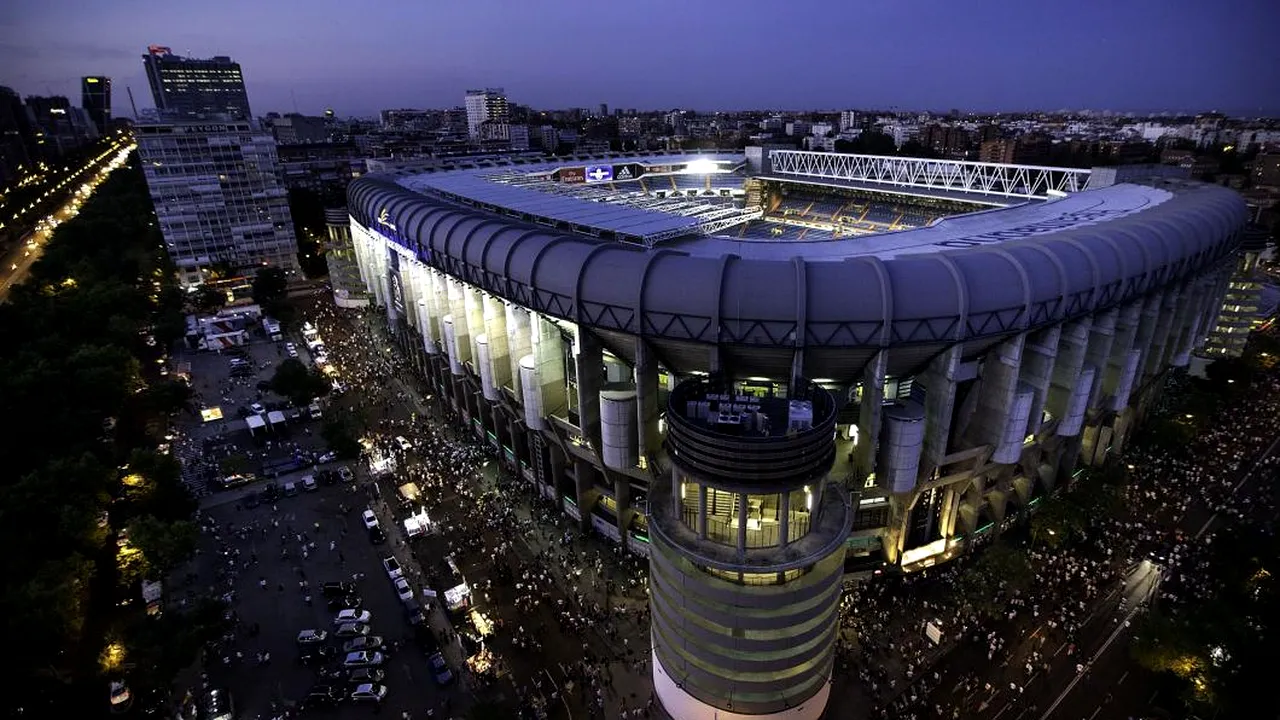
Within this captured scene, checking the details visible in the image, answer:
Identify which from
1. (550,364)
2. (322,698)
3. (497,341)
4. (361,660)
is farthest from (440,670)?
(497,341)

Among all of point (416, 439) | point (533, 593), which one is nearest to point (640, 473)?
point (533, 593)

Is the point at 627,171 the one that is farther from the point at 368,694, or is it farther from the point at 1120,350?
the point at 368,694

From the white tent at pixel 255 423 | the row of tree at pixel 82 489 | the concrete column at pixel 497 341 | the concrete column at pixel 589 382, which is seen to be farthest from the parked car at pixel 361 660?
the white tent at pixel 255 423

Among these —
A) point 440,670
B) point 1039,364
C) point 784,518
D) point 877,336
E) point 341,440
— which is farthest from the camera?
point 341,440

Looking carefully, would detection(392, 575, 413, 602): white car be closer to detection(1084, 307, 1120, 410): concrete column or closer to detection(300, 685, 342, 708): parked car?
detection(300, 685, 342, 708): parked car

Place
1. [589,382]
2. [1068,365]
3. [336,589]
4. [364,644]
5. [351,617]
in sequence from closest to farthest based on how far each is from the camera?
[364,644], [351,617], [589,382], [1068,365], [336,589]

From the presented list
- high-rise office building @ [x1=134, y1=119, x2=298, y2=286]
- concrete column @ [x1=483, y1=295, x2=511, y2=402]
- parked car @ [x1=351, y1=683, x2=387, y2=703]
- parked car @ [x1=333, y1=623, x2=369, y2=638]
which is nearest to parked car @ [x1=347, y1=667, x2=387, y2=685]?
parked car @ [x1=351, y1=683, x2=387, y2=703]

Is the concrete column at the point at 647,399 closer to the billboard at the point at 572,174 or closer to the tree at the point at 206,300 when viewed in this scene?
the billboard at the point at 572,174
